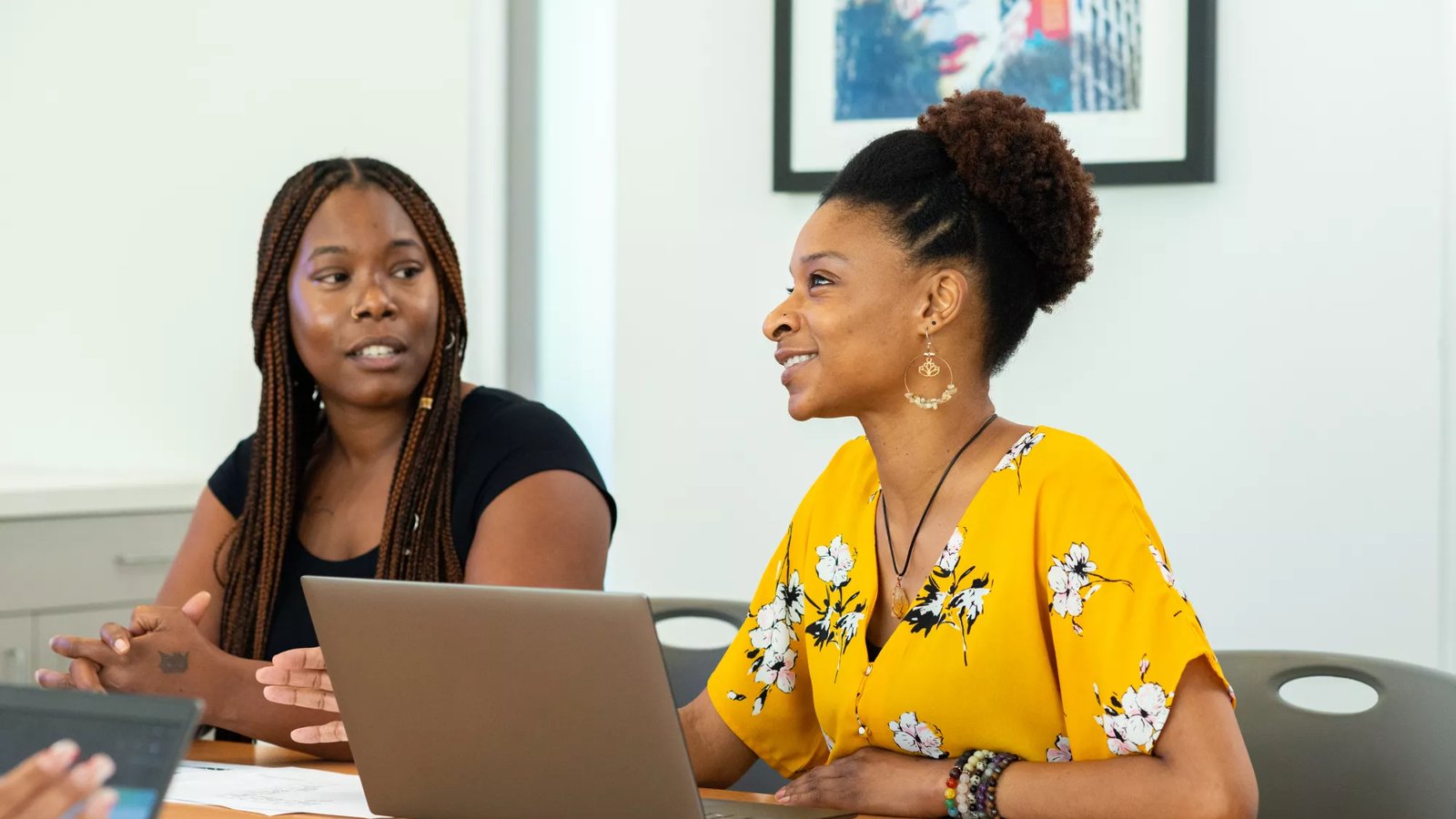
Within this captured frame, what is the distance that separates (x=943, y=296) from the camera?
1.57 metres

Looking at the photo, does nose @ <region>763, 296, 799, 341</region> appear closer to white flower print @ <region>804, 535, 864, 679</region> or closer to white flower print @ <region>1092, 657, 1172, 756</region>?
white flower print @ <region>804, 535, 864, 679</region>

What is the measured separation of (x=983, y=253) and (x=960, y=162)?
93mm

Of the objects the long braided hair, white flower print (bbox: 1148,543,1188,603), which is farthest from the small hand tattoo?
white flower print (bbox: 1148,543,1188,603)

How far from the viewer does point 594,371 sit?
3.17m

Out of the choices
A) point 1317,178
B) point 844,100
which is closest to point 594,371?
point 844,100

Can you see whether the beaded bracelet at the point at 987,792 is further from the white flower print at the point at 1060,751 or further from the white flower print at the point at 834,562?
the white flower print at the point at 834,562

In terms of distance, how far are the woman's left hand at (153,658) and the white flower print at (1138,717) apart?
0.98 metres

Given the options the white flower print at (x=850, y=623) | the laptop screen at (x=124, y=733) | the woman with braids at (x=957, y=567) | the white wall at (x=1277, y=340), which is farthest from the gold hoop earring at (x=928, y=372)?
the white wall at (x=1277, y=340)

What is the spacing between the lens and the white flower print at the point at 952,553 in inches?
59.0

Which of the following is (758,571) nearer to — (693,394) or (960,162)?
Result: (693,394)

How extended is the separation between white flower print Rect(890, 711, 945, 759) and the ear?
0.38 metres

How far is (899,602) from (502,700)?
492 mm

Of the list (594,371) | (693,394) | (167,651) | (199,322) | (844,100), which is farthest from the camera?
(199,322)

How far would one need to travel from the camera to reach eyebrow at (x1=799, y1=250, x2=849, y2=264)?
1590 mm
